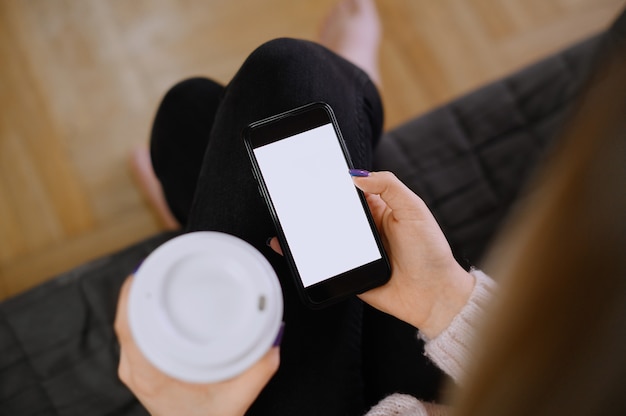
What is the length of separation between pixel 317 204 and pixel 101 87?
1.63 ft

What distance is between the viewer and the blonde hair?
6.6 inches

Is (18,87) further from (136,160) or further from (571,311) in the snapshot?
(571,311)

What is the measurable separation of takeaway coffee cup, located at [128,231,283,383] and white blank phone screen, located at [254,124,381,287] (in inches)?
3.6

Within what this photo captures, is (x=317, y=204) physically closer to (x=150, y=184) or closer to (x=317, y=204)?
(x=317, y=204)

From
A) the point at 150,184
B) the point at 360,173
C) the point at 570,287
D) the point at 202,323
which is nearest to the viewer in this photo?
the point at 570,287

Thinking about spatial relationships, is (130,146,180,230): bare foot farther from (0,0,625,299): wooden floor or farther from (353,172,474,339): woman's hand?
(353,172,474,339): woman's hand

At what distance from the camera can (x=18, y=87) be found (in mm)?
728

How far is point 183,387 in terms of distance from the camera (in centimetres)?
34

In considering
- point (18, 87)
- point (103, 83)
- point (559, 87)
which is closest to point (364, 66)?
point (559, 87)

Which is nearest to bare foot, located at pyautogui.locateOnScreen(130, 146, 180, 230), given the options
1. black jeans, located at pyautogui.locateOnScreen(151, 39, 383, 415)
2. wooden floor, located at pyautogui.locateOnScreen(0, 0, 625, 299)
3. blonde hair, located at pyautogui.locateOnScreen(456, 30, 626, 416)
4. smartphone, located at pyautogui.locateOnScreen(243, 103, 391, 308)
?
wooden floor, located at pyautogui.locateOnScreen(0, 0, 625, 299)

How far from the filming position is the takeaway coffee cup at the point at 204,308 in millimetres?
301

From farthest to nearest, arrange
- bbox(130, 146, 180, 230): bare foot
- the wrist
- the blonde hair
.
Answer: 1. bbox(130, 146, 180, 230): bare foot
2. the wrist
3. the blonde hair

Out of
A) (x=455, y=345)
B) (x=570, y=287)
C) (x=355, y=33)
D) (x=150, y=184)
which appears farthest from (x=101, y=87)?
(x=570, y=287)

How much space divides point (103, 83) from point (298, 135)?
465 mm
